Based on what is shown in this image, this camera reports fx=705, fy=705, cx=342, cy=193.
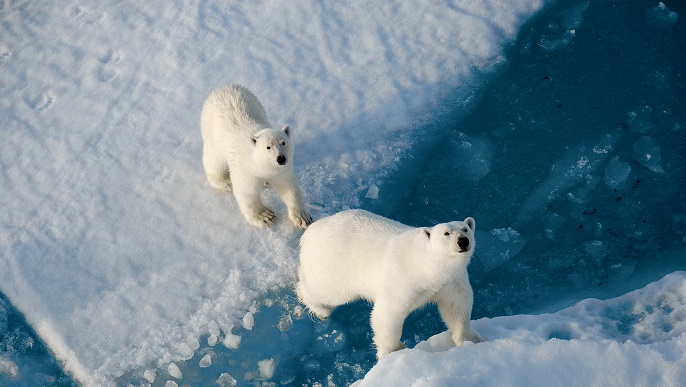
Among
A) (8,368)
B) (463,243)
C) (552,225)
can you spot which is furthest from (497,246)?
(8,368)

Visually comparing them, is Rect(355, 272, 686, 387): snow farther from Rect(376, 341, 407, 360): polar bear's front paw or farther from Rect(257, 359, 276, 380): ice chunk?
Rect(257, 359, 276, 380): ice chunk

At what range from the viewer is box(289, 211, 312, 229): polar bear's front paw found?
472cm

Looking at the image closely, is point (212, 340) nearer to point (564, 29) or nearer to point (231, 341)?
point (231, 341)

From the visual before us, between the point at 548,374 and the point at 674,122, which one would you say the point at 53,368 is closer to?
the point at 548,374

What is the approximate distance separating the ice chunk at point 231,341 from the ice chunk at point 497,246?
162 cm

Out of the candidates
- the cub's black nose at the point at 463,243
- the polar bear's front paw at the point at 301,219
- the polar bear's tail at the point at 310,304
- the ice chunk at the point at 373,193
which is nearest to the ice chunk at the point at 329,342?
the polar bear's tail at the point at 310,304

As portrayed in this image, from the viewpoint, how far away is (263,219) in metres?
4.79

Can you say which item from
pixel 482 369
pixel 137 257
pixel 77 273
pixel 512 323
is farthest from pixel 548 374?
pixel 77 273

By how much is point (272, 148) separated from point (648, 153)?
2.60m

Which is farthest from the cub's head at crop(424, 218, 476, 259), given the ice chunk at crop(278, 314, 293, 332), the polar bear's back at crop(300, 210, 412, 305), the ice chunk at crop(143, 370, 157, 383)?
the ice chunk at crop(143, 370, 157, 383)

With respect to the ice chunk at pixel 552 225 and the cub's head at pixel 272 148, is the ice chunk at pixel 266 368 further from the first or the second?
the ice chunk at pixel 552 225

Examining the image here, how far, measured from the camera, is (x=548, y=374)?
11.6 feet

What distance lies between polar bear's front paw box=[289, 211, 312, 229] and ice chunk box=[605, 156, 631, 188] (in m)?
2.04

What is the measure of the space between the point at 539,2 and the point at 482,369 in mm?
3374
